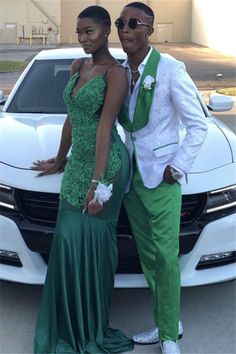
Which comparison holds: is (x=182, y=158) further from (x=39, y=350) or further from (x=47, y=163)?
(x=39, y=350)

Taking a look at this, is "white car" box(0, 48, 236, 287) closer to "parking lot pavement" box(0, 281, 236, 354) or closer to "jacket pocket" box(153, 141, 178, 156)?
"parking lot pavement" box(0, 281, 236, 354)

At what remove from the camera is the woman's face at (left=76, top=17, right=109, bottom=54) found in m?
2.49

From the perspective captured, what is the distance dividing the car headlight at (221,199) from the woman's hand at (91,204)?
73cm

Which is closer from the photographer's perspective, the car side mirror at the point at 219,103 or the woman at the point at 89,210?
the woman at the point at 89,210

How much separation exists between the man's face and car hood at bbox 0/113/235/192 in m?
0.86

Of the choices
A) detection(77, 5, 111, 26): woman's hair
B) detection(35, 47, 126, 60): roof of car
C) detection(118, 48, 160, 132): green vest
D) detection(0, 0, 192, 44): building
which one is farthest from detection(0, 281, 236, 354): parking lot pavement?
detection(0, 0, 192, 44): building

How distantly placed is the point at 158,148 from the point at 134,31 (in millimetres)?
545

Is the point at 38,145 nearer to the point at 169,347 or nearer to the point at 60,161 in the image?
the point at 60,161

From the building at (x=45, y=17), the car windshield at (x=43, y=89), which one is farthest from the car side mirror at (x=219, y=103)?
the building at (x=45, y=17)

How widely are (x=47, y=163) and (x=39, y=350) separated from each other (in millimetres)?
1002

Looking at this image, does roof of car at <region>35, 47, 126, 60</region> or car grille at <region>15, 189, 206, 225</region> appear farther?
roof of car at <region>35, 47, 126, 60</region>

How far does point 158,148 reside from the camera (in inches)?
102

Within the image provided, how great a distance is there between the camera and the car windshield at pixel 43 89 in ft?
14.1

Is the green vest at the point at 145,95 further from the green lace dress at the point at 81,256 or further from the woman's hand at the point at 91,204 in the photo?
the woman's hand at the point at 91,204
